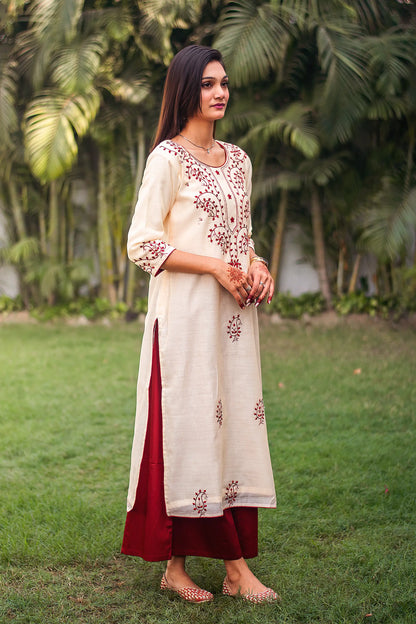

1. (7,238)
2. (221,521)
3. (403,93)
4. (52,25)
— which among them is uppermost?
(52,25)

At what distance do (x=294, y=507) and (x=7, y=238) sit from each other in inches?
278

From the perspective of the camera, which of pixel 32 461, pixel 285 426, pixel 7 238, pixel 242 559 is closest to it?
pixel 242 559

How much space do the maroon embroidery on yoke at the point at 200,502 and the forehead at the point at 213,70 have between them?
52.9 inches

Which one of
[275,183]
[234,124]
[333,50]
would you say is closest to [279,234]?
[275,183]

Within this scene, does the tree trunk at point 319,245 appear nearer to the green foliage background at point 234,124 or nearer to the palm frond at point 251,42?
the green foliage background at point 234,124

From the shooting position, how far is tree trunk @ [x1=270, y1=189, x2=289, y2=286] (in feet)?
27.2

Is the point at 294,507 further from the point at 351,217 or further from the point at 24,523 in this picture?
the point at 351,217

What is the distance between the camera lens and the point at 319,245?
27.0ft

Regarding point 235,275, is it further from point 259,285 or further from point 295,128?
point 295,128

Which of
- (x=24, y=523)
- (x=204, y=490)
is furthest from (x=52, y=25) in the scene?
(x=204, y=490)

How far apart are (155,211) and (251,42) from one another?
16.9 ft

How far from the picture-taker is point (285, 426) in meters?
4.56

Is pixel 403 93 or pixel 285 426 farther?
pixel 403 93

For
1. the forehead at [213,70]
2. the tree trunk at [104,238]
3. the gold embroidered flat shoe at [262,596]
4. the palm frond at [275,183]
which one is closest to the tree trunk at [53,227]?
the tree trunk at [104,238]
